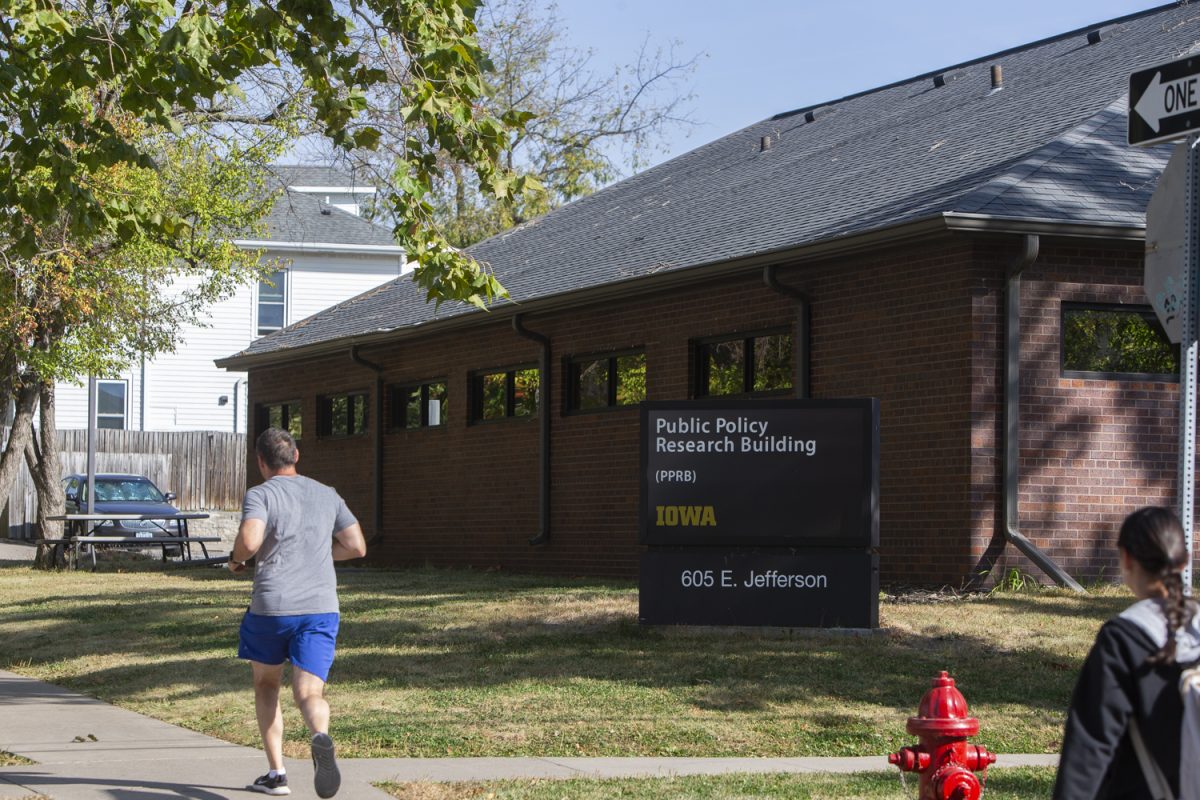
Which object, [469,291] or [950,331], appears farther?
[950,331]

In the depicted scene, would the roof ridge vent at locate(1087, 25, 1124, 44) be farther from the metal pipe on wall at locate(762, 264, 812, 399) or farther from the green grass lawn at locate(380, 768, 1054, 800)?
the green grass lawn at locate(380, 768, 1054, 800)

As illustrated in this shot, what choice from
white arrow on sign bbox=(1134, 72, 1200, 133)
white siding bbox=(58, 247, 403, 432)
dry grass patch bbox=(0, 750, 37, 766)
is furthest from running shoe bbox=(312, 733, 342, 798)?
white siding bbox=(58, 247, 403, 432)

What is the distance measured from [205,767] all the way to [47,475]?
822 inches

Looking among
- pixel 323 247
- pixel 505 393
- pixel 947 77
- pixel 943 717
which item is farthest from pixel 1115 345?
pixel 323 247

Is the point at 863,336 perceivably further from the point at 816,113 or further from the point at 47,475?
the point at 47,475

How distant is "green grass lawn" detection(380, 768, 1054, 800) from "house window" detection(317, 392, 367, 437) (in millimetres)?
19408

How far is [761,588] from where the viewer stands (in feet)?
42.4

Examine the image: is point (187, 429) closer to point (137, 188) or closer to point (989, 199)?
point (137, 188)

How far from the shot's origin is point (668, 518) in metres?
13.1

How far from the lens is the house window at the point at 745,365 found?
1802cm

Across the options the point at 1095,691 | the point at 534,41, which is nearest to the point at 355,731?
the point at 1095,691

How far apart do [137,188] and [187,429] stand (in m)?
23.6

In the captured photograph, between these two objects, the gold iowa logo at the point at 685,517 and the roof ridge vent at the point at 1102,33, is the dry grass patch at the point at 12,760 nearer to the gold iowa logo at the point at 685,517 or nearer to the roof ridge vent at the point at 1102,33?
the gold iowa logo at the point at 685,517

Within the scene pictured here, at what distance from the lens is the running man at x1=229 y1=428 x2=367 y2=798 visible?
757 centimetres
